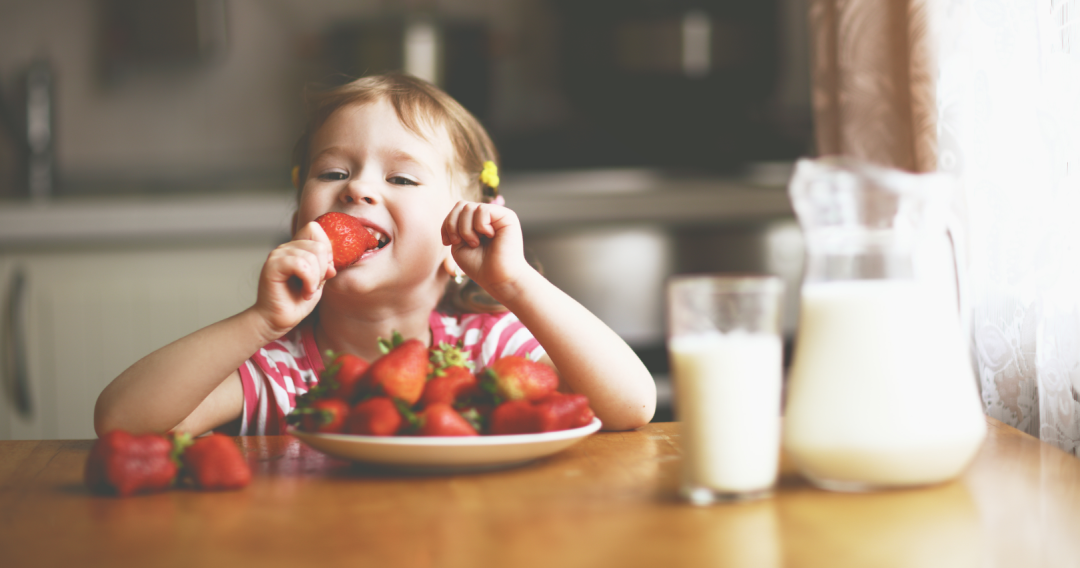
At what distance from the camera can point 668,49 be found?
2600mm

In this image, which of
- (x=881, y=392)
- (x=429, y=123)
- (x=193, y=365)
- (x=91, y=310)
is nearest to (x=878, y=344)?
(x=881, y=392)

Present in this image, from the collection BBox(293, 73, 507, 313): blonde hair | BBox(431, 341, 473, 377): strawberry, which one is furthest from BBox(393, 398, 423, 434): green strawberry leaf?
BBox(293, 73, 507, 313): blonde hair

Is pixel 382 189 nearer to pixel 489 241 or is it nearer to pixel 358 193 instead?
pixel 358 193

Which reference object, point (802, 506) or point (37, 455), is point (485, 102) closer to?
point (37, 455)

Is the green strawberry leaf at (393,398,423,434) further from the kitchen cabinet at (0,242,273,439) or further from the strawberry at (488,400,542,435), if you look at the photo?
the kitchen cabinet at (0,242,273,439)

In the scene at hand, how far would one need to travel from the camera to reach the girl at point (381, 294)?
0.98 m

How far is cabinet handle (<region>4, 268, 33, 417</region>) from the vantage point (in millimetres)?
2186

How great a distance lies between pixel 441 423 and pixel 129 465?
0.24 meters

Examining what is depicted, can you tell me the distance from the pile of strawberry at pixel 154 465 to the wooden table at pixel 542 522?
0.04 feet

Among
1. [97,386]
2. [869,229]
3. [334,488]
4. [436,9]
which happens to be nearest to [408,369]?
[334,488]

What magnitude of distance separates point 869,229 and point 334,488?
1.47 feet

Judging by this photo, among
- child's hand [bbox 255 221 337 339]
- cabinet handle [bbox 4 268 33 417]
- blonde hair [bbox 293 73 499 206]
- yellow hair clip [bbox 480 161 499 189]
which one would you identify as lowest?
cabinet handle [bbox 4 268 33 417]

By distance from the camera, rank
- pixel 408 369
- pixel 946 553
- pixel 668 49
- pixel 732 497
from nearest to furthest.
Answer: pixel 946 553, pixel 732 497, pixel 408 369, pixel 668 49

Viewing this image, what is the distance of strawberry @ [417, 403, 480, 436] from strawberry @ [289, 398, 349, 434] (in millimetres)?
72
